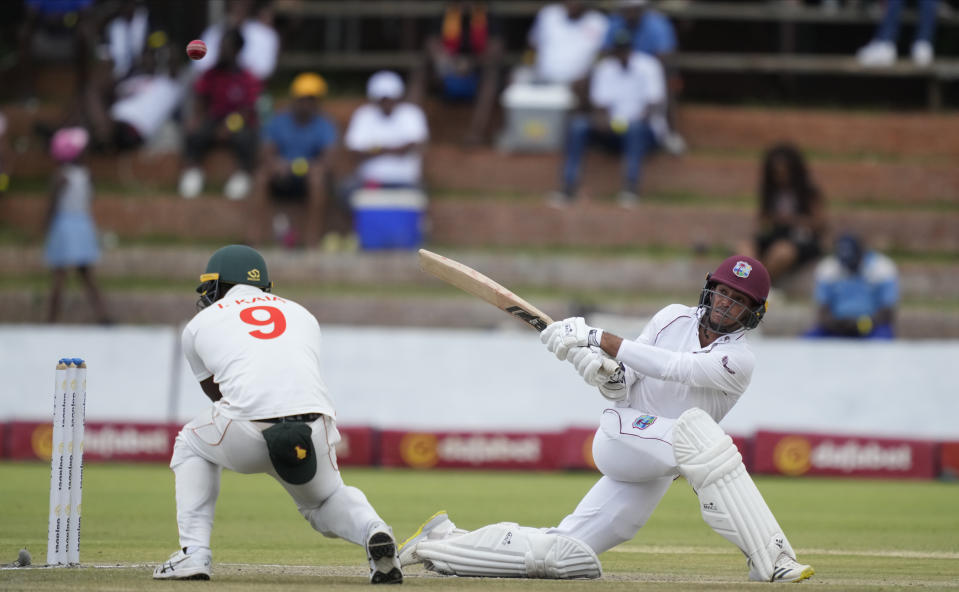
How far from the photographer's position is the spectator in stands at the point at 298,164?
14.6 m

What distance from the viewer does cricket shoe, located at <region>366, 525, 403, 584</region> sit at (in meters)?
5.57

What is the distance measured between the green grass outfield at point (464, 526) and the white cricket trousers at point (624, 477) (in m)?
0.24

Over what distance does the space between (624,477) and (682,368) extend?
581mm

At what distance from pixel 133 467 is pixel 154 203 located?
4378 millimetres

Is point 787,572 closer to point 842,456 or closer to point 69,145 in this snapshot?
point 842,456

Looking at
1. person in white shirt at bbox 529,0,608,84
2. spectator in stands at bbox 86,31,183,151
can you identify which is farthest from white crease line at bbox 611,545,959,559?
spectator in stands at bbox 86,31,183,151

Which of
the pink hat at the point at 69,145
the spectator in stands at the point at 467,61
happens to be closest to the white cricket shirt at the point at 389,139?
the spectator in stands at the point at 467,61

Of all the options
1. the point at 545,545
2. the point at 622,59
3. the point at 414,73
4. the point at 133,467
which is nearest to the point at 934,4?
the point at 622,59

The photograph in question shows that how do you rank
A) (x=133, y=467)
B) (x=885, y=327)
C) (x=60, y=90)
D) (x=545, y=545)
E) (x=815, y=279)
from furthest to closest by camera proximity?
(x=60, y=90), (x=815, y=279), (x=885, y=327), (x=133, y=467), (x=545, y=545)

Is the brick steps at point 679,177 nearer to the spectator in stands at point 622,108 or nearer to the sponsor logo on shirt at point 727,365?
the spectator in stands at point 622,108

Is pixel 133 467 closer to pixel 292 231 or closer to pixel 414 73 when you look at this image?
pixel 292 231

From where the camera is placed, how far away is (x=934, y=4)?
16391mm

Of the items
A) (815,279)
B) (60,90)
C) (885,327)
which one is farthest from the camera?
(60,90)

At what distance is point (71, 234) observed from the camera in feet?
44.9
